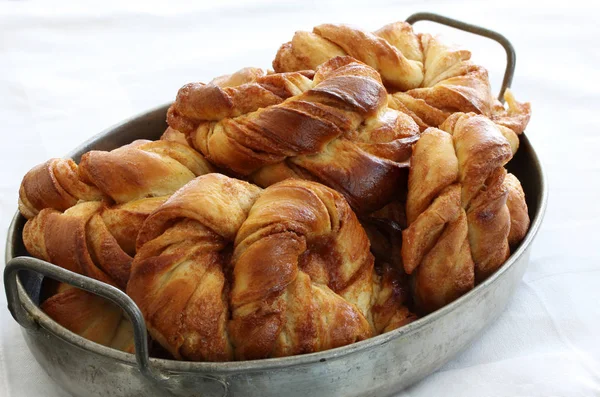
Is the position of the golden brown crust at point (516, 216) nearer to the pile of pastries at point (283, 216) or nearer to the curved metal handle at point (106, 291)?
the pile of pastries at point (283, 216)

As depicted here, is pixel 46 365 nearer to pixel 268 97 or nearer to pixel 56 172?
pixel 56 172

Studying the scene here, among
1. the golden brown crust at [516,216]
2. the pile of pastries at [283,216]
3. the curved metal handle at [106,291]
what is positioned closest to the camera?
the curved metal handle at [106,291]

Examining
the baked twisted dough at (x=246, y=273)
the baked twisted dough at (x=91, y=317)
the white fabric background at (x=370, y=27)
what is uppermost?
the baked twisted dough at (x=246, y=273)

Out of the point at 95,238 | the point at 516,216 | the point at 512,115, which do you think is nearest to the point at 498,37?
the point at 512,115

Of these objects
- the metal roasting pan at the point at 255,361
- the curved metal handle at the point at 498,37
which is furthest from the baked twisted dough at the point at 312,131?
the curved metal handle at the point at 498,37

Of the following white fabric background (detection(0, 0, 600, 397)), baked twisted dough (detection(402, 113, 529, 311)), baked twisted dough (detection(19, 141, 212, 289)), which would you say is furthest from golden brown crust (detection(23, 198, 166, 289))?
baked twisted dough (detection(402, 113, 529, 311))

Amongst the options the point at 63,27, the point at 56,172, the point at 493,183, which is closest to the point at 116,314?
the point at 56,172

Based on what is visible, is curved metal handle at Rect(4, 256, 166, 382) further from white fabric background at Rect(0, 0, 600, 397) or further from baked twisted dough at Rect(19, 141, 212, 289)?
white fabric background at Rect(0, 0, 600, 397)
